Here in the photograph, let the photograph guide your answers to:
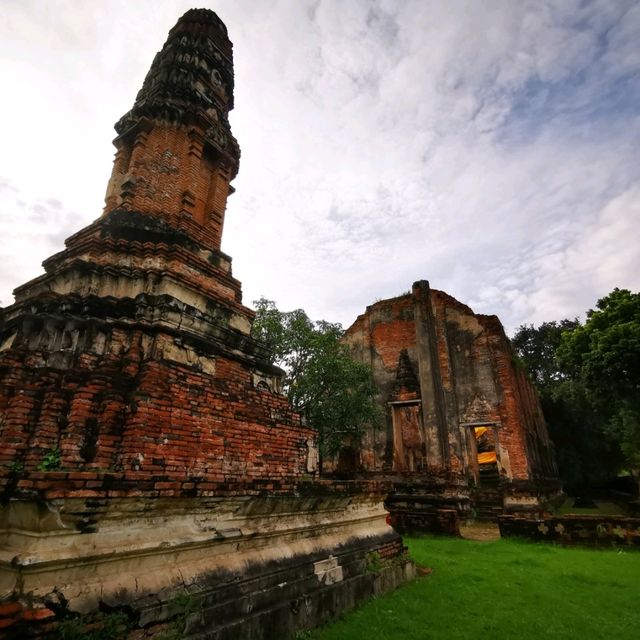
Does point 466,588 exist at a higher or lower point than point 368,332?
lower

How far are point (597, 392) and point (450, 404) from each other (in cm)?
544

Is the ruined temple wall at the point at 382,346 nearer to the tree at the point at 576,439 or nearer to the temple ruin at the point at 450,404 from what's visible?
the temple ruin at the point at 450,404

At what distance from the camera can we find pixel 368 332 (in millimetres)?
20203

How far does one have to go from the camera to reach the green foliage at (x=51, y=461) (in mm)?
3441

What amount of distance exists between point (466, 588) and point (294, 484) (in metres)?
3.25

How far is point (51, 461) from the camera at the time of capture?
137 inches

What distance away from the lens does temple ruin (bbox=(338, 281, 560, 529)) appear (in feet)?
47.7

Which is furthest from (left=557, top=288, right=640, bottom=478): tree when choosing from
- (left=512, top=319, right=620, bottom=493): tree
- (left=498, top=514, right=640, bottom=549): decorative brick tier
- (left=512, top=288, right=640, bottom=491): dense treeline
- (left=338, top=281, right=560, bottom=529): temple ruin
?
(left=498, top=514, right=640, bottom=549): decorative brick tier

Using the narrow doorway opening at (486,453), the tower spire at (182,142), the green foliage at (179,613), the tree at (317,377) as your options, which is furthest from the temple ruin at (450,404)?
the green foliage at (179,613)

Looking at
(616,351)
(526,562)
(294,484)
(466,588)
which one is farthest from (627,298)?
(294,484)

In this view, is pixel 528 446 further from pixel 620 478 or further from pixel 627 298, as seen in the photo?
pixel 620 478

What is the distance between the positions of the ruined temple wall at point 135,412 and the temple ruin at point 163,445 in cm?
2

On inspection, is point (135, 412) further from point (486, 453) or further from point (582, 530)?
point (486, 453)

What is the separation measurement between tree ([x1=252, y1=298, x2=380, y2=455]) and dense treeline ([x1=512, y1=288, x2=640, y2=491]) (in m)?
8.80
